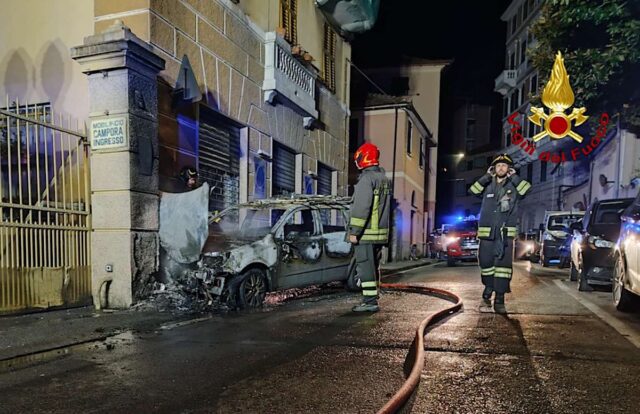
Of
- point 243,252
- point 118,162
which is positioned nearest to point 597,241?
point 243,252

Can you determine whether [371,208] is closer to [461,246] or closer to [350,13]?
[350,13]

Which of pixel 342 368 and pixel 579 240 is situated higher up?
pixel 579 240

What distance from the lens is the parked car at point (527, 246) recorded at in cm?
1958

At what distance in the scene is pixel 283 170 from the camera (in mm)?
12125

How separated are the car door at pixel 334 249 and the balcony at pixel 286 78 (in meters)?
3.88

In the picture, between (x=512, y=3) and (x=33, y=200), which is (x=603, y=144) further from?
(x=512, y=3)

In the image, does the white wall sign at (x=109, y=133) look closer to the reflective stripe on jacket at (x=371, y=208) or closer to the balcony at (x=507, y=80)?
the reflective stripe on jacket at (x=371, y=208)

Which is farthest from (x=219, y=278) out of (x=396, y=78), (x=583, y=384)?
(x=396, y=78)

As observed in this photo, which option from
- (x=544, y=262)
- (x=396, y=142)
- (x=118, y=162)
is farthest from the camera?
(x=396, y=142)

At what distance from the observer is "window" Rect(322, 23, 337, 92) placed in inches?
569

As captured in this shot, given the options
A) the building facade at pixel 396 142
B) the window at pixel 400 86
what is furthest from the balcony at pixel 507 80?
the building facade at pixel 396 142

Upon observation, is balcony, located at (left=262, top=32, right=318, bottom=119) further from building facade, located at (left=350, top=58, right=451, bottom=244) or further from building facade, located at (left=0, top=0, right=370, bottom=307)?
building facade, located at (left=350, top=58, right=451, bottom=244)

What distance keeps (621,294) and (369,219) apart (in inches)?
134

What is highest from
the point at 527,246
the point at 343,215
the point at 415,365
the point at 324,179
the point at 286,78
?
the point at 286,78
